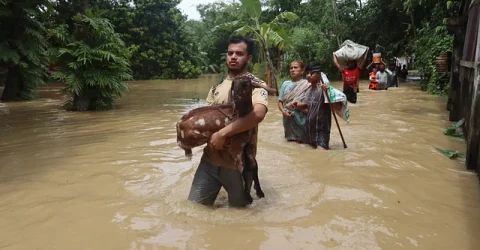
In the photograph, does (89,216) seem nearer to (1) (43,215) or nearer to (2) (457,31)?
(1) (43,215)

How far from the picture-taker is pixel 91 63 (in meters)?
9.94

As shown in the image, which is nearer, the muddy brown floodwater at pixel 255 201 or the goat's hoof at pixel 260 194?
the muddy brown floodwater at pixel 255 201

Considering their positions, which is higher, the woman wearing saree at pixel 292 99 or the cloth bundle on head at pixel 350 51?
the cloth bundle on head at pixel 350 51

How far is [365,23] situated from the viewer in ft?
70.9

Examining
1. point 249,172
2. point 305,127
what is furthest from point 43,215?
point 305,127

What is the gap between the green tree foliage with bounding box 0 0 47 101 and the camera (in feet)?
38.4

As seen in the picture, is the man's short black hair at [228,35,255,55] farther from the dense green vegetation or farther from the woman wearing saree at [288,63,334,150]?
the dense green vegetation

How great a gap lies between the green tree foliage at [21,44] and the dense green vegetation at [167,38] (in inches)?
1.2

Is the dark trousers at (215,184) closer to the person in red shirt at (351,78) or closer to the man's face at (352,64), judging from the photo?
the person in red shirt at (351,78)

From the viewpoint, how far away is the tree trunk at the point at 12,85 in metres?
13.2

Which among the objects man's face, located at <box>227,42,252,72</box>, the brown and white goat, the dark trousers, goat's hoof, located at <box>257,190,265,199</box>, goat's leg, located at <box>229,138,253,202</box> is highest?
man's face, located at <box>227,42,252,72</box>

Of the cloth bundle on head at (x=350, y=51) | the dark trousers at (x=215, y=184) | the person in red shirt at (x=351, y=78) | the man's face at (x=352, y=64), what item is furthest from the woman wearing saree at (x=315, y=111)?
the cloth bundle on head at (x=350, y=51)

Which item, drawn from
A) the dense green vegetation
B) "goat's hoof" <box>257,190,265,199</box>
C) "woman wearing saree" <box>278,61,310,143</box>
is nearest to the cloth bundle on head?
the dense green vegetation

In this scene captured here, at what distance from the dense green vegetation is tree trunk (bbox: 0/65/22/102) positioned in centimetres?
3
